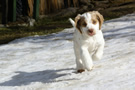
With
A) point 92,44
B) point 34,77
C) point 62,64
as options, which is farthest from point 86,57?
point 62,64

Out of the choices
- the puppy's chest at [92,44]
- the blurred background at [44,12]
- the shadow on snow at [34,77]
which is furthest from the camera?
the blurred background at [44,12]

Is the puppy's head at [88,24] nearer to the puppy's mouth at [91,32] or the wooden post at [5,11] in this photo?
the puppy's mouth at [91,32]

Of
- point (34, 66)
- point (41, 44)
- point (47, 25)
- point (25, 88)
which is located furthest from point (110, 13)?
point (25, 88)

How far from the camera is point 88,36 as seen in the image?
5922 mm

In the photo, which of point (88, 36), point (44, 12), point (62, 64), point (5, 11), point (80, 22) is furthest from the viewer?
point (44, 12)

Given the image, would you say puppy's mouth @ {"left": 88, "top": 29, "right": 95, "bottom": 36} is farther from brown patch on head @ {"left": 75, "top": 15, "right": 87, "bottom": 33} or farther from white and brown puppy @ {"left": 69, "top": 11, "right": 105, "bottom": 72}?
brown patch on head @ {"left": 75, "top": 15, "right": 87, "bottom": 33}

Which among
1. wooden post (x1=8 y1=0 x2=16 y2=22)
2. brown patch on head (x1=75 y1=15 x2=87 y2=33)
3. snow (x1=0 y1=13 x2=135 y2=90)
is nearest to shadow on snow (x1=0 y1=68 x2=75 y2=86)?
snow (x1=0 y1=13 x2=135 y2=90)

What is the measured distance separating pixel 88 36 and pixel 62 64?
2409mm

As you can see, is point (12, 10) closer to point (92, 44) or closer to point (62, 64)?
point (62, 64)

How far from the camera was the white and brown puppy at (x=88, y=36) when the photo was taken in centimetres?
568

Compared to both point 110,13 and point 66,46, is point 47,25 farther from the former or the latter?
point 66,46

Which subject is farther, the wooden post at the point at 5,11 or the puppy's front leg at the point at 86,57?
the wooden post at the point at 5,11

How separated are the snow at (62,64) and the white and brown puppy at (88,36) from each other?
45cm

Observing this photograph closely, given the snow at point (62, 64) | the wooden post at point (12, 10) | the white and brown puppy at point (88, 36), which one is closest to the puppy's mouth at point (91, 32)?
the white and brown puppy at point (88, 36)
